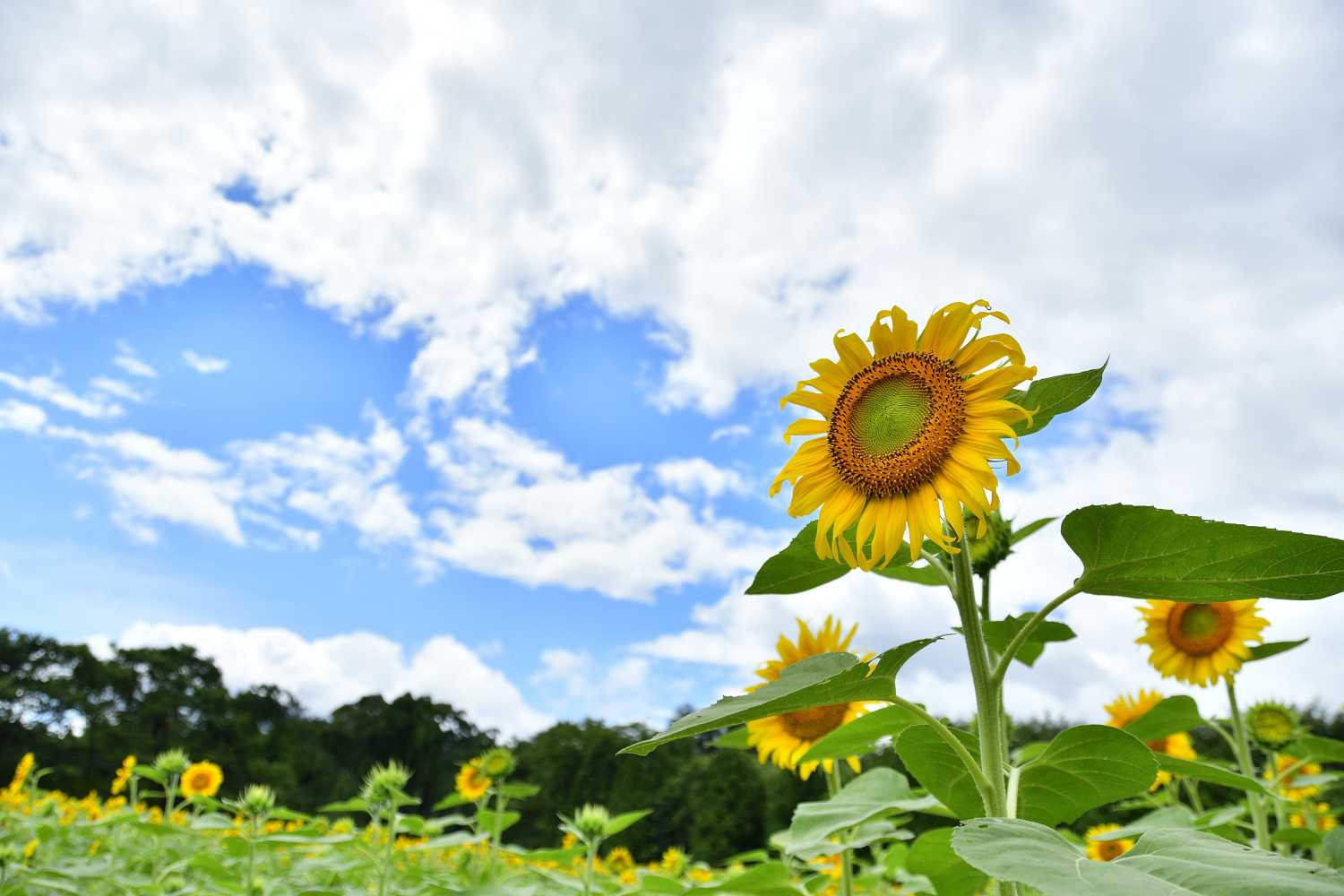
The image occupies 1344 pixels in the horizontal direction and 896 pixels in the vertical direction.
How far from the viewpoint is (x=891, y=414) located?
141 cm

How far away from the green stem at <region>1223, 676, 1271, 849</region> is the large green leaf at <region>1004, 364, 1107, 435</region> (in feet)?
5.96

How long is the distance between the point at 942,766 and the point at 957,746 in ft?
0.60

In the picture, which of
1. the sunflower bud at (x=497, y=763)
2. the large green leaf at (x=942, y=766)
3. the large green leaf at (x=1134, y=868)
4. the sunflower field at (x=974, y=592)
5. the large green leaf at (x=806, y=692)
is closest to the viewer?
the large green leaf at (x=1134, y=868)

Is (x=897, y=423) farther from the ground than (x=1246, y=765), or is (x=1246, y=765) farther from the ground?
(x=897, y=423)

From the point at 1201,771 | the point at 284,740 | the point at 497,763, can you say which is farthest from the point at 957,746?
the point at 284,740

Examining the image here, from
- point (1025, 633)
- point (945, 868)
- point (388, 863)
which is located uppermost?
point (1025, 633)

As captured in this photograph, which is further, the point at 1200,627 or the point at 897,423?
the point at 1200,627

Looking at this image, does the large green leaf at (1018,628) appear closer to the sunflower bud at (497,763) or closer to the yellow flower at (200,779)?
the sunflower bud at (497,763)

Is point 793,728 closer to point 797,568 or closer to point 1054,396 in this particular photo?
point 797,568

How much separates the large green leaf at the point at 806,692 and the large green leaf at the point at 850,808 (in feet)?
1.77

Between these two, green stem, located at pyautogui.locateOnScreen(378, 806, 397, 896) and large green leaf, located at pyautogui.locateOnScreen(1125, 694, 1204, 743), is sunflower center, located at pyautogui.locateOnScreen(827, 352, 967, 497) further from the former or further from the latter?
green stem, located at pyautogui.locateOnScreen(378, 806, 397, 896)

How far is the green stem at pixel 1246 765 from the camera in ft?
8.36

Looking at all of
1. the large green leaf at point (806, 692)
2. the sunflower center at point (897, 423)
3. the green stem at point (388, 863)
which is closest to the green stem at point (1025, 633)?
the large green leaf at point (806, 692)

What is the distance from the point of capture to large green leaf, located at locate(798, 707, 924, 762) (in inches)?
58.4
